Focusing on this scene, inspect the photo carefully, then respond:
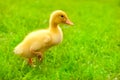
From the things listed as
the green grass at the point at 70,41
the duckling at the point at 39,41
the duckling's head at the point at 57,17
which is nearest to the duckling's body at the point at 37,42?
the duckling at the point at 39,41

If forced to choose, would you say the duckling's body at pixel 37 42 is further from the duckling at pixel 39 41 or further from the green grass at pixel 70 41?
the green grass at pixel 70 41

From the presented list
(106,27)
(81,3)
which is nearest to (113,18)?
(106,27)

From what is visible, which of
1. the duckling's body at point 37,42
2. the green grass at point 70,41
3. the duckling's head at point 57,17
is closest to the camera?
the duckling's body at point 37,42

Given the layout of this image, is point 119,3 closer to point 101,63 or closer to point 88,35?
point 88,35

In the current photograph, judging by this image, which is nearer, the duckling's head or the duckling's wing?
the duckling's wing

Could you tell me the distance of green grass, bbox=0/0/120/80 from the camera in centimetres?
608

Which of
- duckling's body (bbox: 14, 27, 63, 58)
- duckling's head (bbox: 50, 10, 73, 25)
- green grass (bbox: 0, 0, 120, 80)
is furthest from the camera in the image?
duckling's head (bbox: 50, 10, 73, 25)

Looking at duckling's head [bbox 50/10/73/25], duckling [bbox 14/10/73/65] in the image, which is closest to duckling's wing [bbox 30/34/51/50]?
duckling [bbox 14/10/73/65]

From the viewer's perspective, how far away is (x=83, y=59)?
6652 millimetres

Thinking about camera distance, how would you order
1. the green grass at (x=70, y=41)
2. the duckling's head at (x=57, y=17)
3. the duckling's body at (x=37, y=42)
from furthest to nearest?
the duckling's head at (x=57, y=17) → the green grass at (x=70, y=41) → the duckling's body at (x=37, y=42)

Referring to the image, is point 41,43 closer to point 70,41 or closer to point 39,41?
point 39,41

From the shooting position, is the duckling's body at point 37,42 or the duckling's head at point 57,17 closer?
the duckling's body at point 37,42

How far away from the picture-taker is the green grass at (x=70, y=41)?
608 cm

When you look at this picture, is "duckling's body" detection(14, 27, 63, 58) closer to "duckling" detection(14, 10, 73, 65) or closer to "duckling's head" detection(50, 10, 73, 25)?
"duckling" detection(14, 10, 73, 65)
